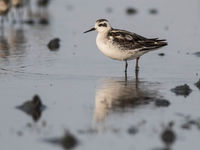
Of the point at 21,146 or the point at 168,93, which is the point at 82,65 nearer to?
the point at 168,93

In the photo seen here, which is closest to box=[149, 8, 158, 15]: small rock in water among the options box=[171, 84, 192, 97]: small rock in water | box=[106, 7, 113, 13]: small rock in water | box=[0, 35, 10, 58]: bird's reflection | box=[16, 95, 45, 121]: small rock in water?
box=[106, 7, 113, 13]: small rock in water

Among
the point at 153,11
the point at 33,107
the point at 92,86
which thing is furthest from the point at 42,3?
the point at 33,107

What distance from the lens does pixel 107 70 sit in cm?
1678

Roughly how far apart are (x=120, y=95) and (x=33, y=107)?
2.26 m

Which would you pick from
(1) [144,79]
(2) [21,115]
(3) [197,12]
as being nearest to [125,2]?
(3) [197,12]

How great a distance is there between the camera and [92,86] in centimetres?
1471

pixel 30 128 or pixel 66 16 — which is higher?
pixel 66 16

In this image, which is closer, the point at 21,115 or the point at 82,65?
the point at 21,115

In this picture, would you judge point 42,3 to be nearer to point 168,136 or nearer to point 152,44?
point 152,44

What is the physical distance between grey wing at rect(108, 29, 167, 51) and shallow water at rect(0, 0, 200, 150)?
0.67m

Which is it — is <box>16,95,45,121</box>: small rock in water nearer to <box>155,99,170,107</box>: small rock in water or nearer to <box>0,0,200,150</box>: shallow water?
<box>0,0,200,150</box>: shallow water

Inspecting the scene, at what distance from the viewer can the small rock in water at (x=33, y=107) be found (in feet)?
40.2

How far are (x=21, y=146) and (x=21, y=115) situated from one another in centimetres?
175

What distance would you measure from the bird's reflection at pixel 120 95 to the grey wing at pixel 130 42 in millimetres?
1068
